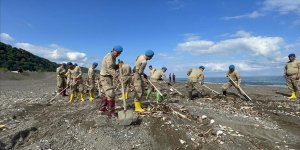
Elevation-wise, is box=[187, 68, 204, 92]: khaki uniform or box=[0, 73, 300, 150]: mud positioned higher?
box=[187, 68, 204, 92]: khaki uniform

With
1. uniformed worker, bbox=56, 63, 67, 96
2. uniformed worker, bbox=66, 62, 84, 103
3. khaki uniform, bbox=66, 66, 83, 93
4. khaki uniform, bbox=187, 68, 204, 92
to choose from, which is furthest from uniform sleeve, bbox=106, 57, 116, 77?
uniformed worker, bbox=56, 63, 67, 96

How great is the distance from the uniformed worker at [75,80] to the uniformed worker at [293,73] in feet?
37.1

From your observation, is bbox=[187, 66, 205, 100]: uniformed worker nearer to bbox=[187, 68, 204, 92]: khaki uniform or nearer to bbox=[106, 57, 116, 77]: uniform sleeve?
bbox=[187, 68, 204, 92]: khaki uniform

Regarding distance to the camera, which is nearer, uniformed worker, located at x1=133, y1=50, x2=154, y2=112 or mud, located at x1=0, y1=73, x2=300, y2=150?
mud, located at x1=0, y1=73, x2=300, y2=150

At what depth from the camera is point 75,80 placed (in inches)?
754

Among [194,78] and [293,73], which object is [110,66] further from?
[293,73]

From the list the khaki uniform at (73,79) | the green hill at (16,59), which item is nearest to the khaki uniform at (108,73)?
the khaki uniform at (73,79)

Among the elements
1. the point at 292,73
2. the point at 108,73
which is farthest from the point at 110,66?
the point at 292,73

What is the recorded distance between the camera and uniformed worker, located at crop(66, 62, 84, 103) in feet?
62.3

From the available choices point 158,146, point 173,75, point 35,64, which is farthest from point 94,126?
point 35,64

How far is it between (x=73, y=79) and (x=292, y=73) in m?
11.9

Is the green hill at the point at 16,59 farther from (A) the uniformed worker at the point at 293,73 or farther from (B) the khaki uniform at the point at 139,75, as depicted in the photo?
(B) the khaki uniform at the point at 139,75

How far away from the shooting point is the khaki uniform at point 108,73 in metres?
11.9

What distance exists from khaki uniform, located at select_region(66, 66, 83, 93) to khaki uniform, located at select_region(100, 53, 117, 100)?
7.37 metres
